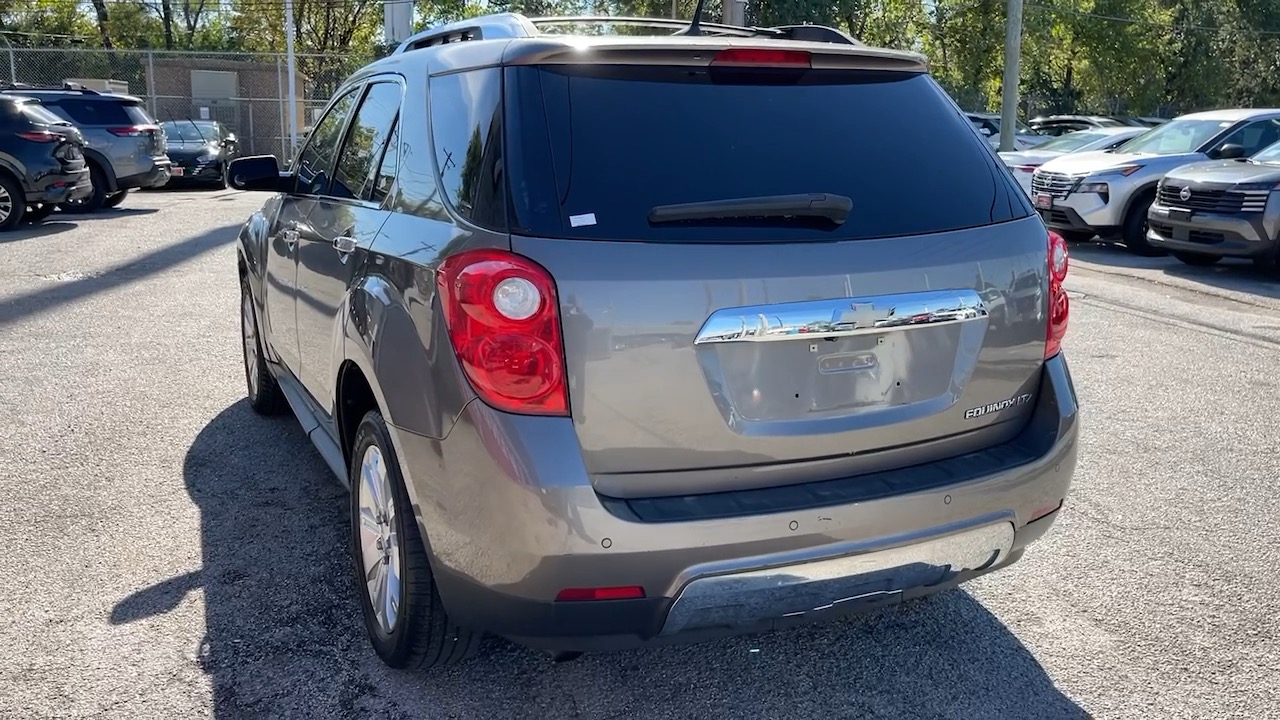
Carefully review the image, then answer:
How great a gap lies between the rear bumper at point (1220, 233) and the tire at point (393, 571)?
34.4 feet

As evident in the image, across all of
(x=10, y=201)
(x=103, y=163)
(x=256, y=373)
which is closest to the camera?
(x=256, y=373)

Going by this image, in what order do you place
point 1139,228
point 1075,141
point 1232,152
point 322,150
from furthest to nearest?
point 1075,141
point 1139,228
point 1232,152
point 322,150

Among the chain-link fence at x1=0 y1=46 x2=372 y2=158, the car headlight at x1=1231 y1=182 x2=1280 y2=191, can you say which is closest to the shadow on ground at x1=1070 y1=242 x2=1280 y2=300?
the car headlight at x1=1231 y1=182 x2=1280 y2=191

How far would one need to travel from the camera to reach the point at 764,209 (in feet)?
9.23

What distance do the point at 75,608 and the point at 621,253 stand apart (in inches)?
93.0

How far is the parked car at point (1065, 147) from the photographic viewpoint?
15992 mm

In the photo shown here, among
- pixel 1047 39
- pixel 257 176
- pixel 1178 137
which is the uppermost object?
pixel 1047 39

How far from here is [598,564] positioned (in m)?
2.60

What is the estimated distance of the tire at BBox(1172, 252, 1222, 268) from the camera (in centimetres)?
1245

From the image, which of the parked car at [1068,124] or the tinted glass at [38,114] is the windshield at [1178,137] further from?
the tinted glass at [38,114]

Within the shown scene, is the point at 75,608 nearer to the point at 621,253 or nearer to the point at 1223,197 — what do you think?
the point at 621,253

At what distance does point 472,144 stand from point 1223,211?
34.9 feet

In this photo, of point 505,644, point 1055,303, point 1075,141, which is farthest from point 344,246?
point 1075,141

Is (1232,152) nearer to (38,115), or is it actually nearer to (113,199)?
(38,115)
